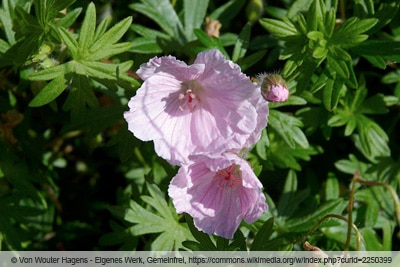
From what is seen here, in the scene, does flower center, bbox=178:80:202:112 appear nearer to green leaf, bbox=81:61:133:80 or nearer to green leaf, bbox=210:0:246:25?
green leaf, bbox=81:61:133:80

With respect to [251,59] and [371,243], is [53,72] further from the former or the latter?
[371,243]

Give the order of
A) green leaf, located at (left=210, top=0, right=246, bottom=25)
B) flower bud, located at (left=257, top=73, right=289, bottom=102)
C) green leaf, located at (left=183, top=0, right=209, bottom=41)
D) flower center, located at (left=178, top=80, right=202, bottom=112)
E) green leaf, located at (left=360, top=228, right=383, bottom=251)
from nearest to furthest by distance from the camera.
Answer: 1. flower bud, located at (left=257, top=73, right=289, bottom=102)
2. flower center, located at (left=178, top=80, right=202, bottom=112)
3. green leaf, located at (left=360, top=228, right=383, bottom=251)
4. green leaf, located at (left=183, top=0, right=209, bottom=41)
5. green leaf, located at (left=210, top=0, right=246, bottom=25)

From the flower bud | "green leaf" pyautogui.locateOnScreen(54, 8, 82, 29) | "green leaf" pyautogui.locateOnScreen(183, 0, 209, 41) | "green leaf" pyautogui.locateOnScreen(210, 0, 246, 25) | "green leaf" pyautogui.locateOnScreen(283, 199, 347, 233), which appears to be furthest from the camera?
"green leaf" pyautogui.locateOnScreen(210, 0, 246, 25)

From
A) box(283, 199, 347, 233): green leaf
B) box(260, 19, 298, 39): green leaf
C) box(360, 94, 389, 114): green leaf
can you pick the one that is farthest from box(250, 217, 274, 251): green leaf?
box(360, 94, 389, 114): green leaf

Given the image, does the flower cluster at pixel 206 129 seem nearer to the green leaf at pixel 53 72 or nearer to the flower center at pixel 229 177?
the flower center at pixel 229 177

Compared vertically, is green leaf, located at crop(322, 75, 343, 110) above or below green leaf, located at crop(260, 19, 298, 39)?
below

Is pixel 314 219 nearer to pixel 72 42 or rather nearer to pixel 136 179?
pixel 136 179

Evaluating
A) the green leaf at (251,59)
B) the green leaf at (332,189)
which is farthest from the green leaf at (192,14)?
the green leaf at (332,189)

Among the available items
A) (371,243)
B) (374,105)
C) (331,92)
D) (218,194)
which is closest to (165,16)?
(331,92)
